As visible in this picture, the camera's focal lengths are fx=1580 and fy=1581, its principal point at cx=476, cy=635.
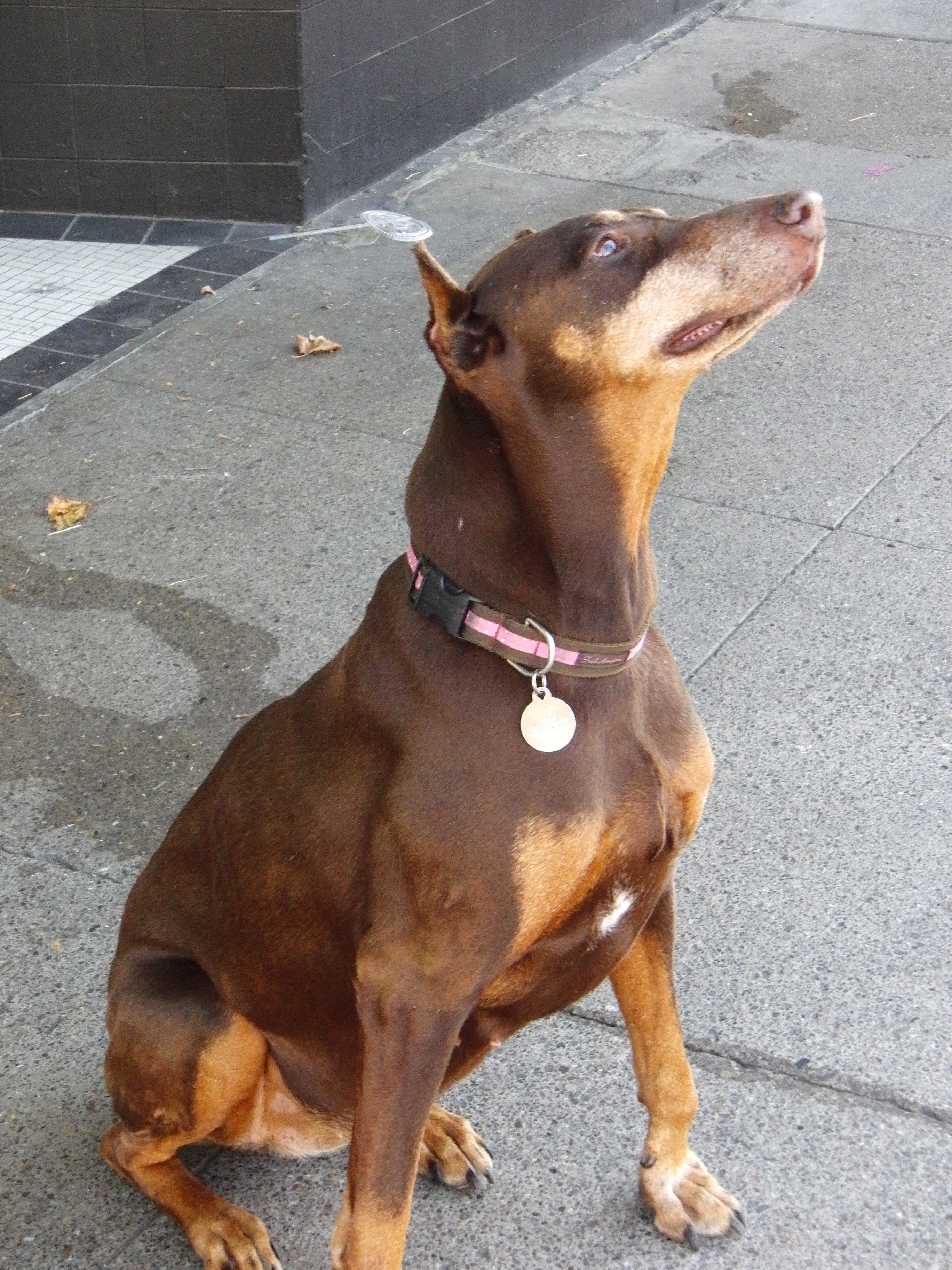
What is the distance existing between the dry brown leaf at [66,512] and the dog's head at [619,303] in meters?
3.12

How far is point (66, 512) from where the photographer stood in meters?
5.33

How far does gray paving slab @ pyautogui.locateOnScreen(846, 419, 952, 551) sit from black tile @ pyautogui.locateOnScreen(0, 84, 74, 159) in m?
4.30

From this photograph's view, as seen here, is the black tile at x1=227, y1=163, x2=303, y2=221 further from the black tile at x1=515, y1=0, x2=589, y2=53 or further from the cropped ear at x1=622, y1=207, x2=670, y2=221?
the cropped ear at x1=622, y1=207, x2=670, y2=221

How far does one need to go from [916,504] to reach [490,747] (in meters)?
3.22

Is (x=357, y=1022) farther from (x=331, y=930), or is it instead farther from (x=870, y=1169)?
(x=870, y=1169)

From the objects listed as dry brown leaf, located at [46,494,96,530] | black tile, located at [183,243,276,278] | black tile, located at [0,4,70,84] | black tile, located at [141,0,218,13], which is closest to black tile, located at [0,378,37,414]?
dry brown leaf, located at [46,494,96,530]

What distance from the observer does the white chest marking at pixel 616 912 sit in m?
2.58

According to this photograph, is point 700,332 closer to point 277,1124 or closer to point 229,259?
point 277,1124

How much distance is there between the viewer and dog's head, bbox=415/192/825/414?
7.98 ft

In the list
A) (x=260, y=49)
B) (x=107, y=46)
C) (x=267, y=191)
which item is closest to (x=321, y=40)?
(x=260, y=49)

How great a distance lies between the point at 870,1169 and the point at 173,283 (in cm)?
518

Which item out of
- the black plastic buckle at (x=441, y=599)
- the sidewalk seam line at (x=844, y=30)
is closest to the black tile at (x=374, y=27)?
the sidewalk seam line at (x=844, y=30)

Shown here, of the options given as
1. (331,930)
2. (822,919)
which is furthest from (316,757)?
(822,919)

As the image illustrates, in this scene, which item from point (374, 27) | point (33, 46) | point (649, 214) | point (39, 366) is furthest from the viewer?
point (374, 27)
